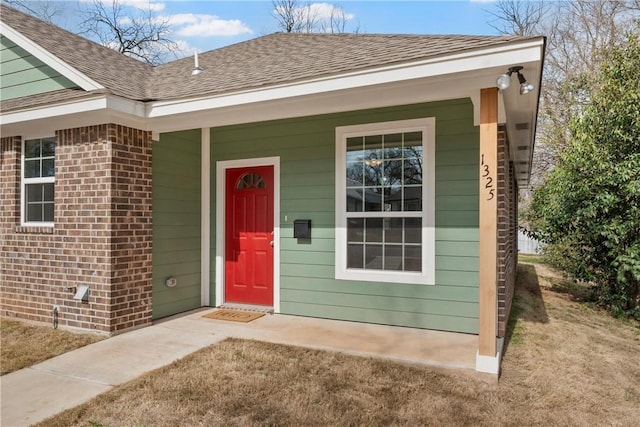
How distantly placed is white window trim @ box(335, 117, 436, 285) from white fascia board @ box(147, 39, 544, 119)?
122cm

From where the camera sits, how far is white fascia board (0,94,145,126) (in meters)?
4.21

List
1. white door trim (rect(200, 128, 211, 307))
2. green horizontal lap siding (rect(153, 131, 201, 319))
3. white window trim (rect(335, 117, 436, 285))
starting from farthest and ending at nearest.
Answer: white door trim (rect(200, 128, 211, 307)) → green horizontal lap siding (rect(153, 131, 201, 319)) → white window trim (rect(335, 117, 436, 285))

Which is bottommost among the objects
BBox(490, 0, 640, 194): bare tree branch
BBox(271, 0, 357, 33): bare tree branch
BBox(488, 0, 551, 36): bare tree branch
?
BBox(490, 0, 640, 194): bare tree branch

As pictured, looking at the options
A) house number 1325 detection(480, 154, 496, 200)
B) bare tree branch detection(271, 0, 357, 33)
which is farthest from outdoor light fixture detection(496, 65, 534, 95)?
bare tree branch detection(271, 0, 357, 33)

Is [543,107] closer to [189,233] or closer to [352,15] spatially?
[352,15]

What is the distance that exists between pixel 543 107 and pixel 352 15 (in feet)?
32.8

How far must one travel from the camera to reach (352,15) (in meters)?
19.5

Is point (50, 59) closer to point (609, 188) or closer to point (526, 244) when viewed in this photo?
point (609, 188)

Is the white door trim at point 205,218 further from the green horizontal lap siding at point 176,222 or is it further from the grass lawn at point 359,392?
the grass lawn at point 359,392

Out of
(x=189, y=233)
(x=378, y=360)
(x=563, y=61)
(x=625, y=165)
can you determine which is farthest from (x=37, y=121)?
(x=563, y=61)

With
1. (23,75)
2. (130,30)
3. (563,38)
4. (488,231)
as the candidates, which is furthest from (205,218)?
(130,30)

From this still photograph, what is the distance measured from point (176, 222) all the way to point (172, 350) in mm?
1889

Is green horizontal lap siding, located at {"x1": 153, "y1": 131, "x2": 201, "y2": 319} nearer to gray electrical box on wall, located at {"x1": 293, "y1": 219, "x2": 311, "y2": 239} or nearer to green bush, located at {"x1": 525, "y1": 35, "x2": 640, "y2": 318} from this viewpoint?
gray electrical box on wall, located at {"x1": 293, "y1": 219, "x2": 311, "y2": 239}

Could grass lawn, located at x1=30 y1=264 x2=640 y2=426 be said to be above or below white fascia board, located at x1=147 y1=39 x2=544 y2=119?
below
